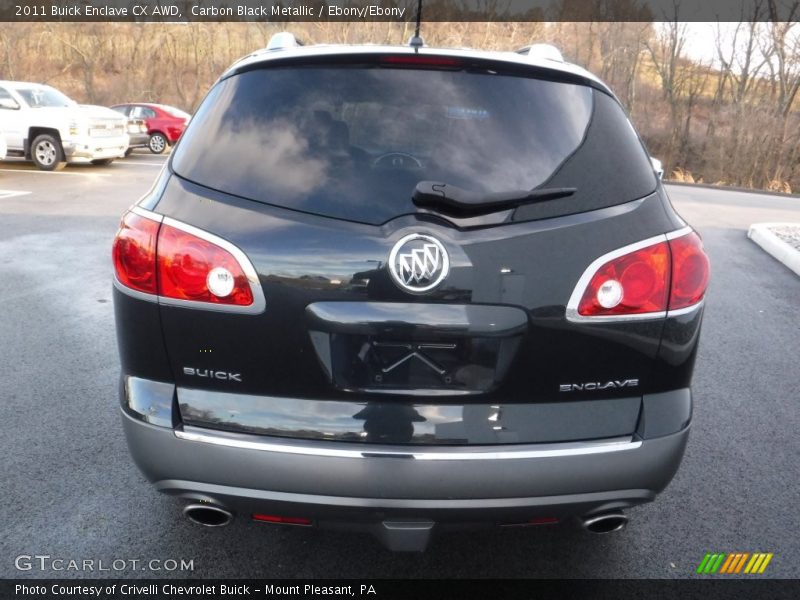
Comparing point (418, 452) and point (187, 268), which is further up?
point (187, 268)

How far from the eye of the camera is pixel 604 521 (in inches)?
81.5

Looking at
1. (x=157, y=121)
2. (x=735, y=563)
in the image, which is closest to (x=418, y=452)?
(x=735, y=563)

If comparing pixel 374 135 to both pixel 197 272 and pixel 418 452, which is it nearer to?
pixel 197 272

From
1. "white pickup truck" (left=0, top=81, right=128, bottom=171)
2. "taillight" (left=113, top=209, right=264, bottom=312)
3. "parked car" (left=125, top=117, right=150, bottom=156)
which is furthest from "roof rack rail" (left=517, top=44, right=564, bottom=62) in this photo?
"parked car" (left=125, top=117, right=150, bottom=156)

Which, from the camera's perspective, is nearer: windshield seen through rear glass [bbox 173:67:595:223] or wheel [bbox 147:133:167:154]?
windshield seen through rear glass [bbox 173:67:595:223]

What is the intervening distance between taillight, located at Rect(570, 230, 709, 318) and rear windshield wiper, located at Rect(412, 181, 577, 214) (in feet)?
0.96

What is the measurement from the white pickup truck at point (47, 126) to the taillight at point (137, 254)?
13689 millimetres

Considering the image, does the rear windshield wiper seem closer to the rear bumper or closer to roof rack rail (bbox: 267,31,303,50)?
the rear bumper

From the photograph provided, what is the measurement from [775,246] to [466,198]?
859 cm

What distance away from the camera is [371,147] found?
1991 mm

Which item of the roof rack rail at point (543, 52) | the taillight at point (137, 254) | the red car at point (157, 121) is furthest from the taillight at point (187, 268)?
the red car at point (157, 121)

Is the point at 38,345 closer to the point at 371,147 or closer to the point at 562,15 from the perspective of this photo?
the point at 371,147

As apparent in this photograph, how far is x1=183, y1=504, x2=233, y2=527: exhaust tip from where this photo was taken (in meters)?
1.99

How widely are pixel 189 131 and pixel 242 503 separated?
1.25m
